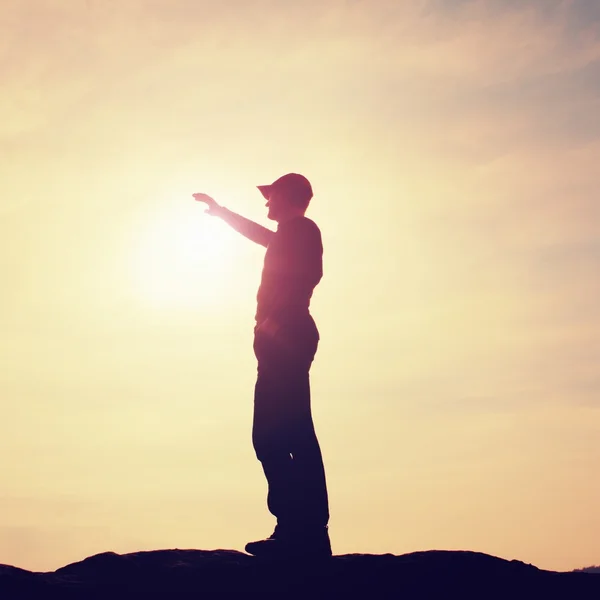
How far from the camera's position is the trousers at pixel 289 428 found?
10.4m

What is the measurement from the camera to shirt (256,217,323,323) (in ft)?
35.3

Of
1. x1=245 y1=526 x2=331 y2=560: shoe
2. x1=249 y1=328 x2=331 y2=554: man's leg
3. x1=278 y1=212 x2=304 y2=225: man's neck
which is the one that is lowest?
x1=245 y1=526 x2=331 y2=560: shoe

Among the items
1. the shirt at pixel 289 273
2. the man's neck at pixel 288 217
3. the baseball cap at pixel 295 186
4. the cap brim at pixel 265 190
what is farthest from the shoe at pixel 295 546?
the cap brim at pixel 265 190

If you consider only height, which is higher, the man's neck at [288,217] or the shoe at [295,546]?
the man's neck at [288,217]

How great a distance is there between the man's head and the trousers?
1.41 metres

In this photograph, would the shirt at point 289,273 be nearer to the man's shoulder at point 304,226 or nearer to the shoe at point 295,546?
the man's shoulder at point 304,226

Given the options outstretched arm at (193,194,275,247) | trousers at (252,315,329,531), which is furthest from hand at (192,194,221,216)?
trousers at (252,315,329,531)

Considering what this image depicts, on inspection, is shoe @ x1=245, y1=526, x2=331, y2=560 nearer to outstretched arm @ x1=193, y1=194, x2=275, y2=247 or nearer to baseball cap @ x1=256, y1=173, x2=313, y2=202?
outstretched arm @ x1=193, y1=194, x2=275, y2=247

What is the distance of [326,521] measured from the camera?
10.5 meters

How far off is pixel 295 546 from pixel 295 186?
4410mm

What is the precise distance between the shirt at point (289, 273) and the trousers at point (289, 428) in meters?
0.21

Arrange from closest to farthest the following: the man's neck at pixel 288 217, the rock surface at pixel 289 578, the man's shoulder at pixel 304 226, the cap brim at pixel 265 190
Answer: the rock surface at pixel 289 578, the man's shoulder at pixel 304 226, the man's neck at pixel 288 217, the cap brim at pixel 265 190

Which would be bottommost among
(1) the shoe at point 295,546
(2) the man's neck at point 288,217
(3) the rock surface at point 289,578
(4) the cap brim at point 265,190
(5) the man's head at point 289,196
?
(3) the rock surface at point 289,578

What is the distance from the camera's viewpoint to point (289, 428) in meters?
10.5
